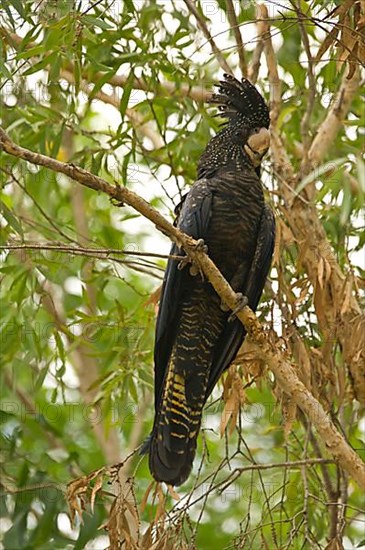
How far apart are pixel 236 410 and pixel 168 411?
202 mm

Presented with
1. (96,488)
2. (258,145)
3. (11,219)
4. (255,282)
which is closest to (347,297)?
(255,282)

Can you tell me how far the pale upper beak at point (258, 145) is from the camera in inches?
117

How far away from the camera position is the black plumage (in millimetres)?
2824

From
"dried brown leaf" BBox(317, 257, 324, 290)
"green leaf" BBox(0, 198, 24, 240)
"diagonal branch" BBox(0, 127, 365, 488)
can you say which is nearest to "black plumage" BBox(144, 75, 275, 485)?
"dried brown leaf" BBox(317, 257, 324, 290)

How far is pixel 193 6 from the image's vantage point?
122 inches

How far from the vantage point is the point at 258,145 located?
2.97 metres

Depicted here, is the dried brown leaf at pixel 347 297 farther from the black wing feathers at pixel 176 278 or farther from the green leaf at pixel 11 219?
the green leaf at pixel 11 219

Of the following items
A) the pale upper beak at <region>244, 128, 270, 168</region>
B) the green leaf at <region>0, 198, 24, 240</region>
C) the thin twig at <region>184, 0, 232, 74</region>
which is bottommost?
the green leaf at <region>0, 198, 24, 240</region>

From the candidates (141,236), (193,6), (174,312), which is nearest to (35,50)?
(193,6)

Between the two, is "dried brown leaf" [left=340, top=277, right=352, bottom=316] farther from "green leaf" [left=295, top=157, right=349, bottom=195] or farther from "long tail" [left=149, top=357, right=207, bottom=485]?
"long tail" [left=149, top=357, right=207, bottom=485]

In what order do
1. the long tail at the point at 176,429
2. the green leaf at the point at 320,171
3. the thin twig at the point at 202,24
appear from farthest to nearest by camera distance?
1. the thin twig at the point at 202,24
2. the long tail at the point at 176,429
3. the green leaf at the point at 320,171

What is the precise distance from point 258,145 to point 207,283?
1.51ft

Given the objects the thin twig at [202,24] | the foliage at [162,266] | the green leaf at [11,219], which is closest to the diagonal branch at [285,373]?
the foliage at [162,266]

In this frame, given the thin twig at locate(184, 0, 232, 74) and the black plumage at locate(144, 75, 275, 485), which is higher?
the thin twig at locate(184, 0, 232, 74)
